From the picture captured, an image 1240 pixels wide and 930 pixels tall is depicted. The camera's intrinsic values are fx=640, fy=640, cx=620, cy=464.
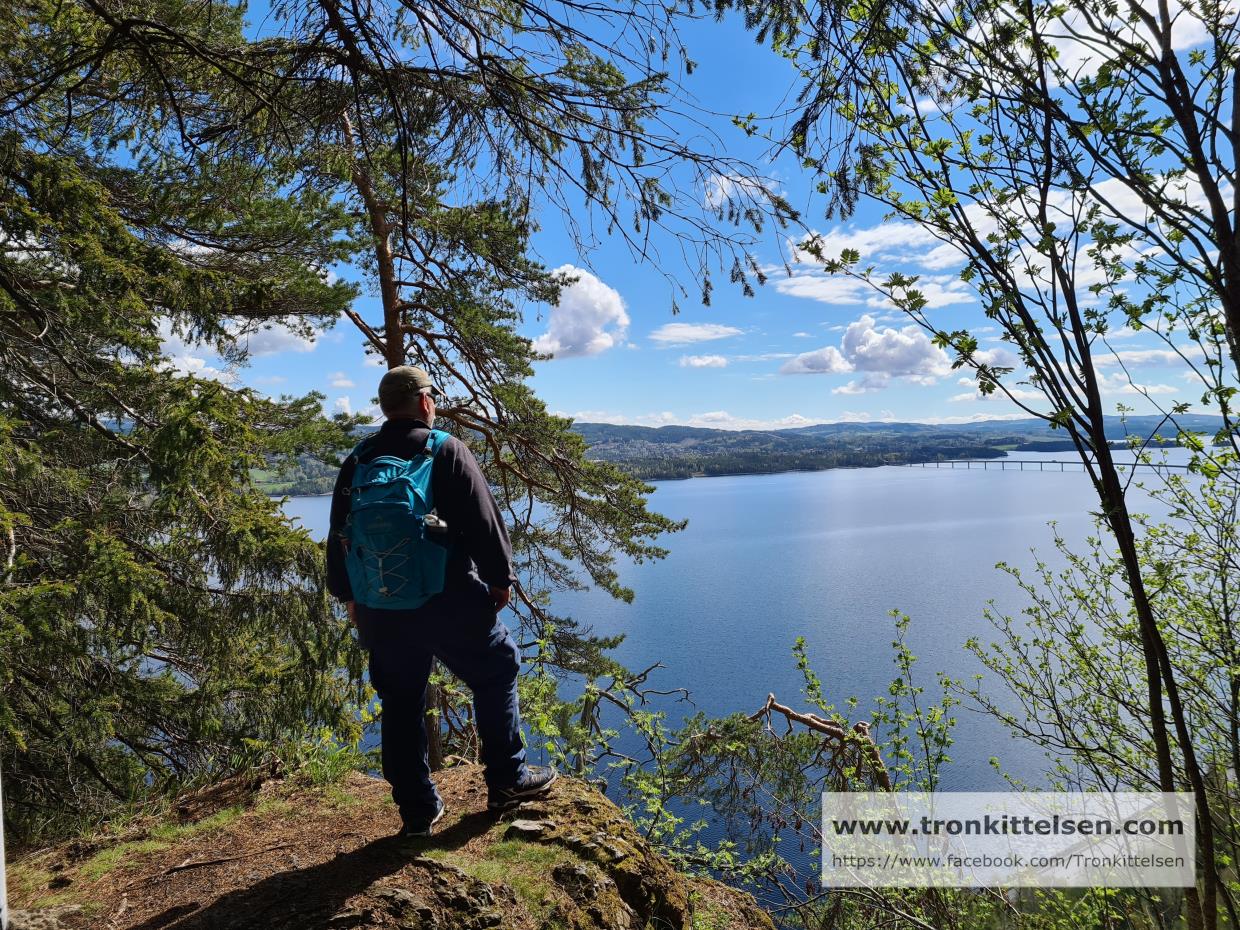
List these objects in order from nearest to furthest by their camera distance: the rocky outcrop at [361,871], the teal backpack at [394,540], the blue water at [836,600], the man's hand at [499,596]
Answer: the rocky outcrop at [361,871] < the teal backpack at [394,540] < the man's hand at [499,596] < the blue water at [836,600]

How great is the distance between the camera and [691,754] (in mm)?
5828

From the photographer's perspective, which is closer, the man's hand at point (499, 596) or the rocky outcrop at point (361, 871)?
the rocky outcrop at point (361, 871)

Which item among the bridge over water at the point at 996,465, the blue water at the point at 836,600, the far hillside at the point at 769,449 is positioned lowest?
the blue water at the point at 836,600

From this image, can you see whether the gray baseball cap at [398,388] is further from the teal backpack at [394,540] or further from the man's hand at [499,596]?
the man's hand at [499,596]

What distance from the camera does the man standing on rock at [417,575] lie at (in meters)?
2.08

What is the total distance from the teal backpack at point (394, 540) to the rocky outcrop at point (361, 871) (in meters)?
0.90

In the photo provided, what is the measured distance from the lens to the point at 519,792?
2.53 meters

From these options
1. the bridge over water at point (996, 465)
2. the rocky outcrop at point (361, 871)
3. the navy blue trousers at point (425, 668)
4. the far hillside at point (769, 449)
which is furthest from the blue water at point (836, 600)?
the bridge over water at point (996, 465)

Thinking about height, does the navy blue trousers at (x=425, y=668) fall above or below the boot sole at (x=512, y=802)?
above

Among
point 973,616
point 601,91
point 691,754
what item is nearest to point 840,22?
point 601,91

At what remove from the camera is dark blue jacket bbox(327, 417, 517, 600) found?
2164 mm

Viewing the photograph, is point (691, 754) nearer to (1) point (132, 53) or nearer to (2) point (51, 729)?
(2) point (51, 729)

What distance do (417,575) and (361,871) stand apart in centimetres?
101

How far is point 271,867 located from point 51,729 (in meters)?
1.91
